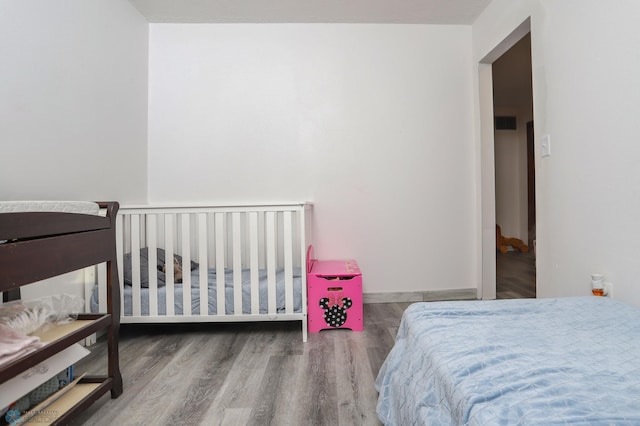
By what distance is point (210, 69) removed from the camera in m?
2.54

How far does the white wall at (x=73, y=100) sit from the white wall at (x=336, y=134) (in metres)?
0.25

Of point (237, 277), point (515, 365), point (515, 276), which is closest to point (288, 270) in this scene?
point (237, 277)

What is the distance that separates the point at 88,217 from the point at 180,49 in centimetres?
189

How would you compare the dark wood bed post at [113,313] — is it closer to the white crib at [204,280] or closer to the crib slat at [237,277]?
the white crib at [204,280]

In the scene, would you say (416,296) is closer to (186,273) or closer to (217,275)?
(217,275)

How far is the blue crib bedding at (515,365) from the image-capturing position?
584 mm

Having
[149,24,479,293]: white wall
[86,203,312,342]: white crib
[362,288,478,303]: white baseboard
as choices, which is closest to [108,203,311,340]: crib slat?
[86,203,312,342]: white crib

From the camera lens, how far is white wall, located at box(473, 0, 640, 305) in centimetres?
124

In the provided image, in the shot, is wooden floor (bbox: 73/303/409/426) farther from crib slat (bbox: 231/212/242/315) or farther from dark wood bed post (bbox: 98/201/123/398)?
crib slat (bbox: 231/212/242/315)

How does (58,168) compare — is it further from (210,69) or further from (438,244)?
(438,244)

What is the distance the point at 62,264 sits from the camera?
3.45 feet

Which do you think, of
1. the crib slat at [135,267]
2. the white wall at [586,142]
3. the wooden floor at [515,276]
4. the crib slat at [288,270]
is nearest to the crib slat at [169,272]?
the crib slat at [135,267]

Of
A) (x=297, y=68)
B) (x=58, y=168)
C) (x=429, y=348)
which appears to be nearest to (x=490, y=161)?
(x=297, y=68)

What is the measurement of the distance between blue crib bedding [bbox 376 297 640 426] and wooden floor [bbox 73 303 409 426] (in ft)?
0.86
